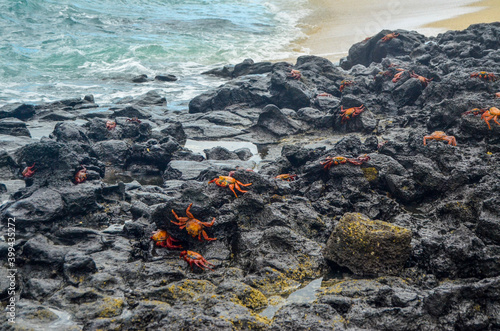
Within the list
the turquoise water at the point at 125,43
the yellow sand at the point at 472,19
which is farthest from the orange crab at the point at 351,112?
the yellow sand at the point at 472,19

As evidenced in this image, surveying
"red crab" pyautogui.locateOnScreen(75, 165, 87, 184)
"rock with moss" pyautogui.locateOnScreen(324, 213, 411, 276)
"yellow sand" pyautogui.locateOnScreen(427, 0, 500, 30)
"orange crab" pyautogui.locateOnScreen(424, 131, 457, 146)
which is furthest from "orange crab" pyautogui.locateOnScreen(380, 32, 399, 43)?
"rock with moss" pyautogui.locateOnScreen(324, 213, 411, 276)

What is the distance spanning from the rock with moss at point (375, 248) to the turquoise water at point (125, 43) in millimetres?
11530

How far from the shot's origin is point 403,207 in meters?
6.39

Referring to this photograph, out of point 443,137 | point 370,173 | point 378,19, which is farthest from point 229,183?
point 378,19

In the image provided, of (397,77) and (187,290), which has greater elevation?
(397,77)

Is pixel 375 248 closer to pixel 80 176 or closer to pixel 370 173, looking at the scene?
pixel 370 173

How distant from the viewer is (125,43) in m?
27.4

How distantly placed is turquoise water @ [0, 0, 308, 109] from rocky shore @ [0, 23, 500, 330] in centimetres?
647

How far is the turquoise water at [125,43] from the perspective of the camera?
18516 mm

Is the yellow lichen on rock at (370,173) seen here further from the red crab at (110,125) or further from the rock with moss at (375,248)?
the red crab at (110,125)

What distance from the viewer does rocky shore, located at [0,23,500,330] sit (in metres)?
4.01

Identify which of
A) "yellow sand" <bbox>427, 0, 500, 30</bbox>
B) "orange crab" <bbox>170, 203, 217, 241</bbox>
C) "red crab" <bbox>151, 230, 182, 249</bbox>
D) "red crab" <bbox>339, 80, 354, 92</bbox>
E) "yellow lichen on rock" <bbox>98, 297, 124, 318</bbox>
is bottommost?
"yellow lichen on rock" <bbox>98, 297, 124, 318</bbox>

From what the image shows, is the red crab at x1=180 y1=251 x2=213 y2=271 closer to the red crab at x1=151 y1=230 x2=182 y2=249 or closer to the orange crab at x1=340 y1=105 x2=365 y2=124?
the red crab at x1=151 y1=230 x2=182 y2=249

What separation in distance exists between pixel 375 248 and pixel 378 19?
30201 millimetres
